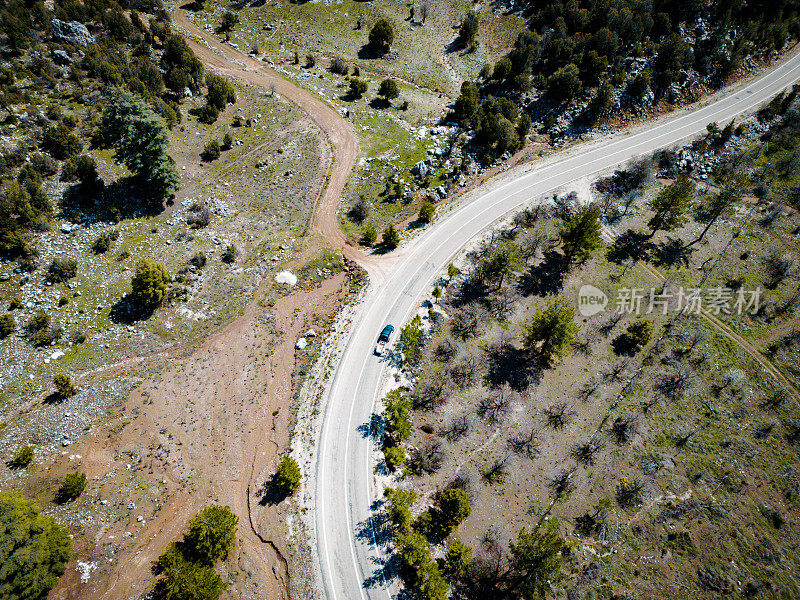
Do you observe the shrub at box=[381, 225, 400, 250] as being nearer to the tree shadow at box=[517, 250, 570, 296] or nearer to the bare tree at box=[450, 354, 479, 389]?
the tree shadow at box=[517, 250, 570, 296]

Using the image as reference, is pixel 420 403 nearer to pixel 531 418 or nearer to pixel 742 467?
pixel 531 418

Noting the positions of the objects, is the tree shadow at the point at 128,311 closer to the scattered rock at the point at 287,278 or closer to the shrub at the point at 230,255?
the shrub at the point at 230,255

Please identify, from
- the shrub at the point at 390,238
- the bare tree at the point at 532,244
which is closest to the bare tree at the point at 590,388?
the bare tree at the point at 532,244

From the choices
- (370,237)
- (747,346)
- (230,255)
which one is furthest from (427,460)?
(747,346)

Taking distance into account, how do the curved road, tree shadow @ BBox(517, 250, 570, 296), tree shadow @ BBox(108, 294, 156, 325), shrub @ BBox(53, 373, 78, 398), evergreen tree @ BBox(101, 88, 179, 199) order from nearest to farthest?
the curved road → shrub @ BBox(53, 373, 78, 398) → tree shadow @ BBox(108, 294, 156, 325) → evergreen tree @ BBox(101, 88, 179, 199) → tree shadow @ BBox(517, 250, 570, 296)

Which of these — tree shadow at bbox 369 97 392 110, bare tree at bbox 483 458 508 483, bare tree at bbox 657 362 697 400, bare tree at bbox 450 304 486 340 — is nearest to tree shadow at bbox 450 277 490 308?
bare tree at bbox 450 304 486 340

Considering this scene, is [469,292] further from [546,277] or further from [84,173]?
[84,173]
